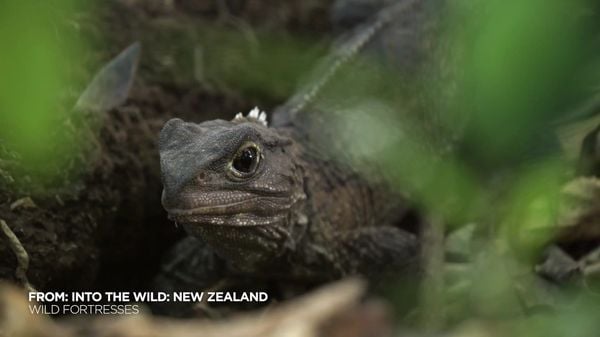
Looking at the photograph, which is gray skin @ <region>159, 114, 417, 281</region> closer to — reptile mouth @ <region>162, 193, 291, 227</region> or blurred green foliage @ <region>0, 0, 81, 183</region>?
reptile mouth @ <region>162, 193, 291, 227</region>

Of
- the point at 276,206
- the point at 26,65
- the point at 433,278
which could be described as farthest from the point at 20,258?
the point at 26,65

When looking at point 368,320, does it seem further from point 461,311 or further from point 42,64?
point 461,311

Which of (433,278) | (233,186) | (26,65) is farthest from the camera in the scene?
(233,186)

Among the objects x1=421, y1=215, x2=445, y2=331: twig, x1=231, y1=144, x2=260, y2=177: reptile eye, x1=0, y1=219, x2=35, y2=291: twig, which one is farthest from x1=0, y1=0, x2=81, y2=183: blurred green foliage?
x1=231, y1=144, x2=260, y2=177: reptile eye

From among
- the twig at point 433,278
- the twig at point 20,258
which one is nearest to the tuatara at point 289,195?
the twig at point 20,258

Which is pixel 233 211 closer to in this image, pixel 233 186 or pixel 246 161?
pixel 233 186

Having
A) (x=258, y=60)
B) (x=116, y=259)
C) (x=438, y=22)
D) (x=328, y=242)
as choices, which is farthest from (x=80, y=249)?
(x=438, y=22)

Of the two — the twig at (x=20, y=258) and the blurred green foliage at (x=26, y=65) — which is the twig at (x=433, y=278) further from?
the twig at (x=20, y=258)
